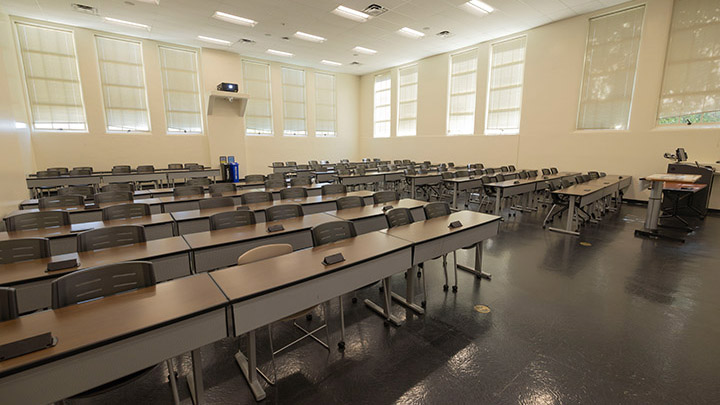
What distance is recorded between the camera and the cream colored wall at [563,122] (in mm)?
7164

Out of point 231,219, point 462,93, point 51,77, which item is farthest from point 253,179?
point 462,93

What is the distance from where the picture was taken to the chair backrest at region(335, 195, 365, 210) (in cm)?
410

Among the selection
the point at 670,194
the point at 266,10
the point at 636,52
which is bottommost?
the point at 670,194

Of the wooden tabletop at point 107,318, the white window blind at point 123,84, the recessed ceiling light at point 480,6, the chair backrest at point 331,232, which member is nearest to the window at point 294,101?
the white window blind at point 123,84

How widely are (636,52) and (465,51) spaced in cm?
488

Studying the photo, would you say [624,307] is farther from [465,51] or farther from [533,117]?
[465,51]

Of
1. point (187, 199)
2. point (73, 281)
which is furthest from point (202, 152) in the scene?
point (73, 281)

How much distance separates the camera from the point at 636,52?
754cm

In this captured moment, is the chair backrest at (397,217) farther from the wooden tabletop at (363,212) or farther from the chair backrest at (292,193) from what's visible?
the chair backrest at (292,193)

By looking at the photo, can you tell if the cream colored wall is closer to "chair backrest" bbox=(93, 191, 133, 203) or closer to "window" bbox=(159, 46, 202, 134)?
"window" bbox=(159, 46, 202, 134)

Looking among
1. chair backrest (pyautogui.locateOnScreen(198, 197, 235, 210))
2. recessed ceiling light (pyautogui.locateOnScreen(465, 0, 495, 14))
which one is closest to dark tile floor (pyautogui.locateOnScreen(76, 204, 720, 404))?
chair backrest (pyautogui.locateOnScreen(198, 197, 235, 210))

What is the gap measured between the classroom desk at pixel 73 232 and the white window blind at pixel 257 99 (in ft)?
31.1

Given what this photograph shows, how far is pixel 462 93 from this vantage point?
11.3m

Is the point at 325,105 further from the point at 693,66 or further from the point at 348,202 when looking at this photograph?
the point at 693,66
